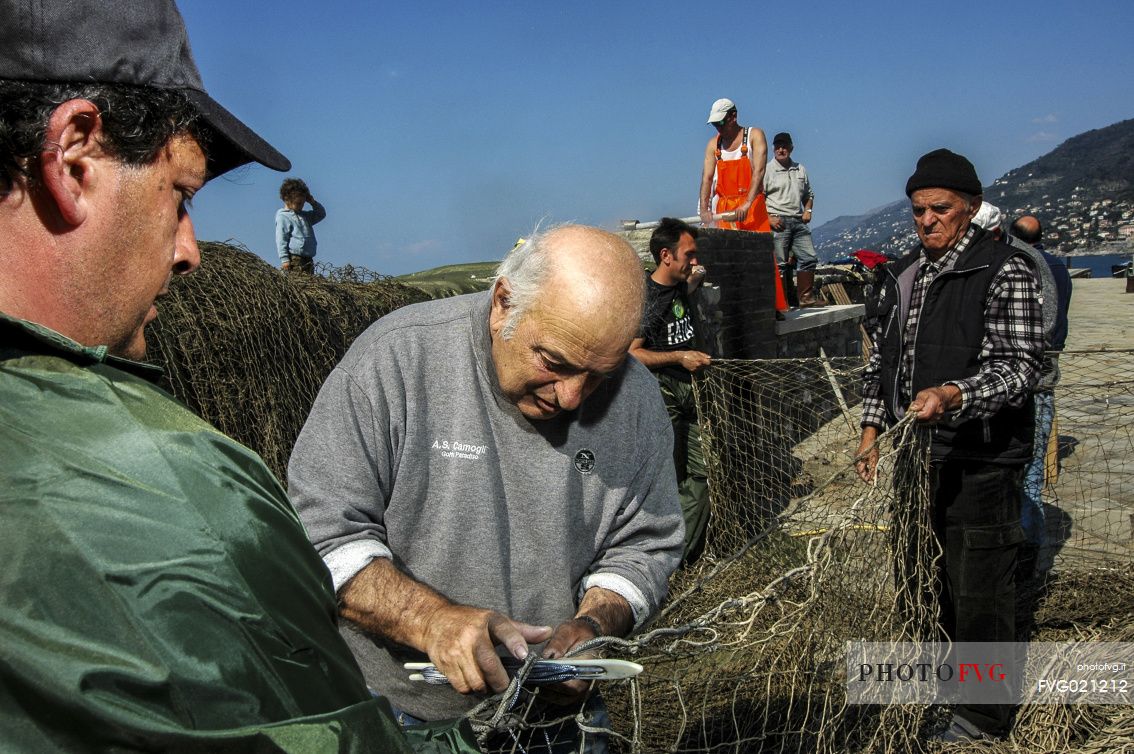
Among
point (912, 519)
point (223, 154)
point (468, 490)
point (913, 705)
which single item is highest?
point (223, 154)

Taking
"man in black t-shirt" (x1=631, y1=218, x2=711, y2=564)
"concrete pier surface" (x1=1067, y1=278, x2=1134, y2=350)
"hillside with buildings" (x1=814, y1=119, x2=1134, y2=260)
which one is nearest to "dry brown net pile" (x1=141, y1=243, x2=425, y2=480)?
"man in black t-shirt" (x1=631, y1=218, x2=711, y2=564)

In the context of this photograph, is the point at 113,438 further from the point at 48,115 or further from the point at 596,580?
the point at 596,580

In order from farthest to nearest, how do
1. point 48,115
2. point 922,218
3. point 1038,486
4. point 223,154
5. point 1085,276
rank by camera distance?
point 1085,276 → point 1038,486 → point 922,218 → point 223,154 → point 48,115

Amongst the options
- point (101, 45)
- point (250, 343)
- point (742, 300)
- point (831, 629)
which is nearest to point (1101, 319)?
point (742, 300)

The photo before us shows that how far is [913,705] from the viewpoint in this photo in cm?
328

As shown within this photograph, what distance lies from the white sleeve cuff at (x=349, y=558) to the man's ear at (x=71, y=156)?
116 centimetres

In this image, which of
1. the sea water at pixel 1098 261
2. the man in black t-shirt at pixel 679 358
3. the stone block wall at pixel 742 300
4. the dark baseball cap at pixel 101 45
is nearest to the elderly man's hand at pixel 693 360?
the man in black t-shirt at pixel 679 358

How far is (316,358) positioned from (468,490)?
291 centimetres

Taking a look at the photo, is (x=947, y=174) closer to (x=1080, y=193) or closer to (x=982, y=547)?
(x=982, y=547)

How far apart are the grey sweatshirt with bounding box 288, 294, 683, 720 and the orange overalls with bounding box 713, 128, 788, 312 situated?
715 centimetres

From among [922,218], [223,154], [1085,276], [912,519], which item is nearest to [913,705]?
[912,519]

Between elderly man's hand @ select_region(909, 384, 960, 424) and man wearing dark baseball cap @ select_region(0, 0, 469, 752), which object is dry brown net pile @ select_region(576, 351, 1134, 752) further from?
man wearing dark baseball cap @ select_region(0, 0, 469, 752)

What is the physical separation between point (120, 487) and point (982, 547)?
12.3 feet

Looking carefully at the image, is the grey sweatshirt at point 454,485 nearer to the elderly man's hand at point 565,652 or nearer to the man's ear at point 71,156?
the elderly man's hand at point 565,652
